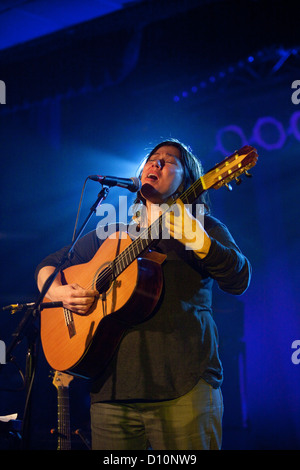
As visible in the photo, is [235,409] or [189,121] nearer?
[235,409]

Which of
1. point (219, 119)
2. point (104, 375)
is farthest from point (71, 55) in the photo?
point (104, 375)

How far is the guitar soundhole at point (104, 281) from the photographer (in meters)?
2.38

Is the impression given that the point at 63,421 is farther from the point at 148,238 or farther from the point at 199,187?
the point at 199,187

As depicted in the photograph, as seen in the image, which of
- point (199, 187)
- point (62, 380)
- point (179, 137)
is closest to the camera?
point (199, 187)

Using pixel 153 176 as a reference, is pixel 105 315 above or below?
below

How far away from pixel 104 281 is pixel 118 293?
0.60 ft

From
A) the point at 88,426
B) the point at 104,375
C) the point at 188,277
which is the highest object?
the point at 188,277

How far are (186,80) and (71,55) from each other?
4.28ft

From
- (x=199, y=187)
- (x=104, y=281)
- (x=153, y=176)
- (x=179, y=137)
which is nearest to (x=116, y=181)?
(x=153, y=176)

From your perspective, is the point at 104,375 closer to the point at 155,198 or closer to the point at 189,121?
the point at 155,198

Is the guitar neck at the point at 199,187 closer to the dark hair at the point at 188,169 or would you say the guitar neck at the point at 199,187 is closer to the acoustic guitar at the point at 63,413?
the dark hair at the point at 188,169

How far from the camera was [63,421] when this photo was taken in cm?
341

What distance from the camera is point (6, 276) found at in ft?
15.7
